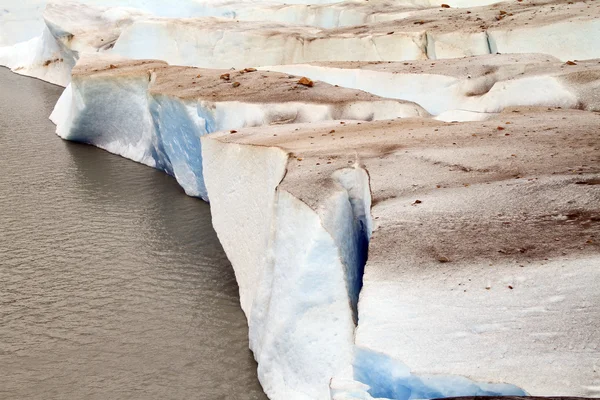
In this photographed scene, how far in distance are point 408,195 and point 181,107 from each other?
4462 mm

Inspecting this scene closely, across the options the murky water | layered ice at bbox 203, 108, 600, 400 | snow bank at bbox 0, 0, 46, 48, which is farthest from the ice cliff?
snow bank at bbox 0, 0, 46, 48

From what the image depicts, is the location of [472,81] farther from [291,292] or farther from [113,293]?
[291,292]

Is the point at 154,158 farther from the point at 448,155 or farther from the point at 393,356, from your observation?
the point at 393,356

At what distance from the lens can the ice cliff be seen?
3225mm

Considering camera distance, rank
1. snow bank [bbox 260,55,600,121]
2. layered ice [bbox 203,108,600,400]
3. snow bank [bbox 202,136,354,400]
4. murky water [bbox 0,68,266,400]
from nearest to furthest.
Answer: layered ice [bbox 203,108,600,400]
snow bank [bbox 202,136,354,400]
murky water [bbox 0,68,266,400]
snow bank [bbox 260,55,600,121]

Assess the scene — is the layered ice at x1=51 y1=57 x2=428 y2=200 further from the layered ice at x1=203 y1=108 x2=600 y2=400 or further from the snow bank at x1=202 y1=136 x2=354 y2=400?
the layered ice at x1=203 y1=108 x2=600 y2=400

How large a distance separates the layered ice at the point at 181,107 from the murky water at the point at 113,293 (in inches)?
23.0

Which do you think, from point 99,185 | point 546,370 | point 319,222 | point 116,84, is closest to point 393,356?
point 546,370

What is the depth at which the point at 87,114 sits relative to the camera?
36.4ft

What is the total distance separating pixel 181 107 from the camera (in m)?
8.25

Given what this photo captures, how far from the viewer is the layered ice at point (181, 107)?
294 inches

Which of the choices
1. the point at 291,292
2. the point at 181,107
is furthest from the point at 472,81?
the point at 291,292

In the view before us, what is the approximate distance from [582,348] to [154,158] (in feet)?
26.3

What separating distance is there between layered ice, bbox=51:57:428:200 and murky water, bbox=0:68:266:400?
584mm
